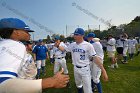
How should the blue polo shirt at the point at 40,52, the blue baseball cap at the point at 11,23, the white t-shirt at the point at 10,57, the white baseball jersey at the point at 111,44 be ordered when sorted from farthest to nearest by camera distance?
1. the white baseball jersey at the point at 111,44
2. the blue polo shirt at the point at 40,52
3. the blue baseball cap at the point at 11,23
4. the white t-shirt at the point at 10,57

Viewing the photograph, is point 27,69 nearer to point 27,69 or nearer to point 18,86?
point 27,69

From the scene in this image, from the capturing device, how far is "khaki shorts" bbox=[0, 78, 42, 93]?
1.63m

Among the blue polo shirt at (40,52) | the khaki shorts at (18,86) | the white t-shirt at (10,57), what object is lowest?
the blue polo shirt at (40,52)

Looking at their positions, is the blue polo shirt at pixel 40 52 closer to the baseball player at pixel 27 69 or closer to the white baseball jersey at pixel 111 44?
the white baseball jersey at pixel 111 44

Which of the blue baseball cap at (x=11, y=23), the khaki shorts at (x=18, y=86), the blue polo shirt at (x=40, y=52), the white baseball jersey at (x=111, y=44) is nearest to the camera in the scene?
the khaki shorts at (x=18, y=86)

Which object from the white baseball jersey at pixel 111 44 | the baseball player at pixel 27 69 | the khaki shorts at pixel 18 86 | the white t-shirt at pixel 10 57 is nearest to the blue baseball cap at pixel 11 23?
the white t-shirt at pixel 10 57

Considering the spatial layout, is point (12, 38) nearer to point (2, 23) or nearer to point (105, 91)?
point (2, 23)

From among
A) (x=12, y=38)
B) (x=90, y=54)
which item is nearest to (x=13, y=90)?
(x=12, y=38)

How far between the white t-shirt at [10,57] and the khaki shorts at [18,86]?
0.24 ft

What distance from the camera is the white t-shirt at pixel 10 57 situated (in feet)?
5.66

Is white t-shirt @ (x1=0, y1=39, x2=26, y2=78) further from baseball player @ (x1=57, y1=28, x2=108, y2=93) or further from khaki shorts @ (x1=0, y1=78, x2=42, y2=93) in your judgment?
baseball player @ (x1=57, y1=28, x2=108, y2=93)

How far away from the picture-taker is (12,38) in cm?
216

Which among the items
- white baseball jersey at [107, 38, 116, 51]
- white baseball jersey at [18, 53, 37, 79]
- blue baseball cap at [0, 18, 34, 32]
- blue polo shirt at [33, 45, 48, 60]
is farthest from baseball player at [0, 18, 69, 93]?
white baseball jersey at [107, 38, 116, 51]

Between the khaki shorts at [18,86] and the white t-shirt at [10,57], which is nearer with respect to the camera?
the khaki shorts at [18,86]
